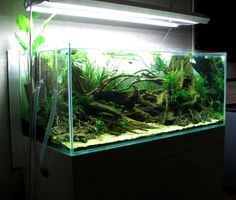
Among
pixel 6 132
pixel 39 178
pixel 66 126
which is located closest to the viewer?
pixel 66 126

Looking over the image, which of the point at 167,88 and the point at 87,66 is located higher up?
the point at 87,66

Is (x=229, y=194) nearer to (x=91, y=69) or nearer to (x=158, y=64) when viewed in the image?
(x=158, y=64)

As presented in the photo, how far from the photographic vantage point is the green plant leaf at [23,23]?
1.69 metres

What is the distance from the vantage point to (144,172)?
1.64m

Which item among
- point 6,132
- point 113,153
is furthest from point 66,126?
point 6,132

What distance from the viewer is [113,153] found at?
1.50m

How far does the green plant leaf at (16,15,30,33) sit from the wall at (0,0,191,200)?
78 mm

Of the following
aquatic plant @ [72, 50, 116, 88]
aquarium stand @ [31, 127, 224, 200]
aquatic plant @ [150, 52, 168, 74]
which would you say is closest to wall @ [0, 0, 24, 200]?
aquarium stand @ [31, 127, 224, 200]

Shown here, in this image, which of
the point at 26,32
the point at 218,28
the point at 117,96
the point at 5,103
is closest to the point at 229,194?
the point at 218,28

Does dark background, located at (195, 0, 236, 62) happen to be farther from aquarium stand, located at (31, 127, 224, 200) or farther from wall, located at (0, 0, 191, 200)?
aquarium stand, located at (31, 127, 224, 200)

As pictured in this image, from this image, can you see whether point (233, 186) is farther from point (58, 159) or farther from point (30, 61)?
point (30, 61)

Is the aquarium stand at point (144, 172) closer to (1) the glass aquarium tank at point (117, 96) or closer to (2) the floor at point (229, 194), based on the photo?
(1) the glass aquarium tank at point (117, 96)

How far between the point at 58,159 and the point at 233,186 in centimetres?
188

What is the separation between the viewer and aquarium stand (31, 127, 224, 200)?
140 cm
